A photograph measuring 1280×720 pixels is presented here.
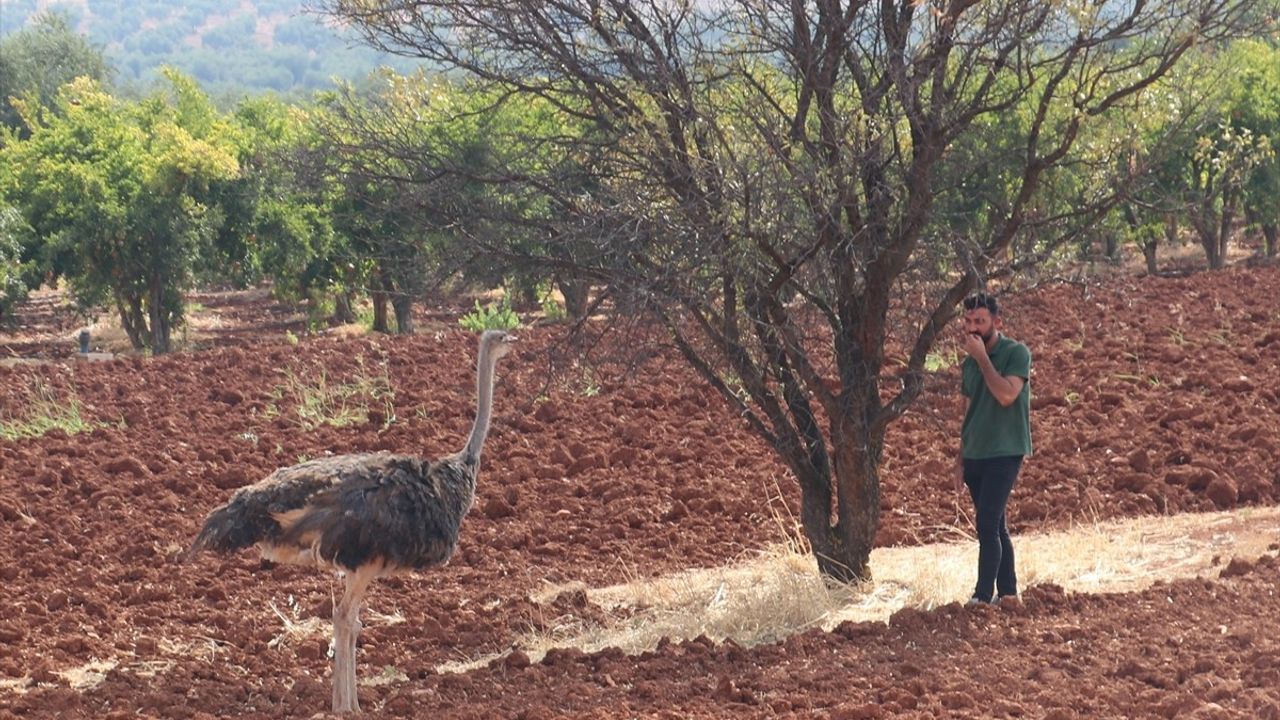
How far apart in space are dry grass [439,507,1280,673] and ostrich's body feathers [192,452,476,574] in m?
1.23

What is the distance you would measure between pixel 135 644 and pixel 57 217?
63.5 feet

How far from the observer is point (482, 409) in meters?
8.31

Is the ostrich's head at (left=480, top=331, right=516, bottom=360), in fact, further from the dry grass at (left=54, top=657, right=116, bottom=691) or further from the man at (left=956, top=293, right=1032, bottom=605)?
the dry grass at (left=54, top=657, right=116, bottom=691)

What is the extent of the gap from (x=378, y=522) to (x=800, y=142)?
2.82 m

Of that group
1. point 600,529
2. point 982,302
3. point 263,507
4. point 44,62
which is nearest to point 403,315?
point 600,529

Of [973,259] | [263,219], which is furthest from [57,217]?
[973,259]

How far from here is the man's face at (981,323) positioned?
26.4 feet

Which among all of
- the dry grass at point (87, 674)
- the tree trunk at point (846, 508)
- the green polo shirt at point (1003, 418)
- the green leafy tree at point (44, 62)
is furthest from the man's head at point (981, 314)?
the green leafy tree at point (44, 62)

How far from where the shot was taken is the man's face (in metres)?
8.04

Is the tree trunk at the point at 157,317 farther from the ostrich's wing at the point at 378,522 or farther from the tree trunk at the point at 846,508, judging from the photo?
the ostrich's wing at the point at 378,522

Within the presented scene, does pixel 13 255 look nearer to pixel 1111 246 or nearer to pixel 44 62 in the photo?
pixel 1111 246

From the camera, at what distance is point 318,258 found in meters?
28.6

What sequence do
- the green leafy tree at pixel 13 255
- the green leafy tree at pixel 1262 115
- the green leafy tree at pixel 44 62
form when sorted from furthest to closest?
the green leafy tree at pixel 44 62 → the green leafy tree at pixel 1262 115 → the green leafy tree at pixel 13 255

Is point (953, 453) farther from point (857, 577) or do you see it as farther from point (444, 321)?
point (444, 321)
